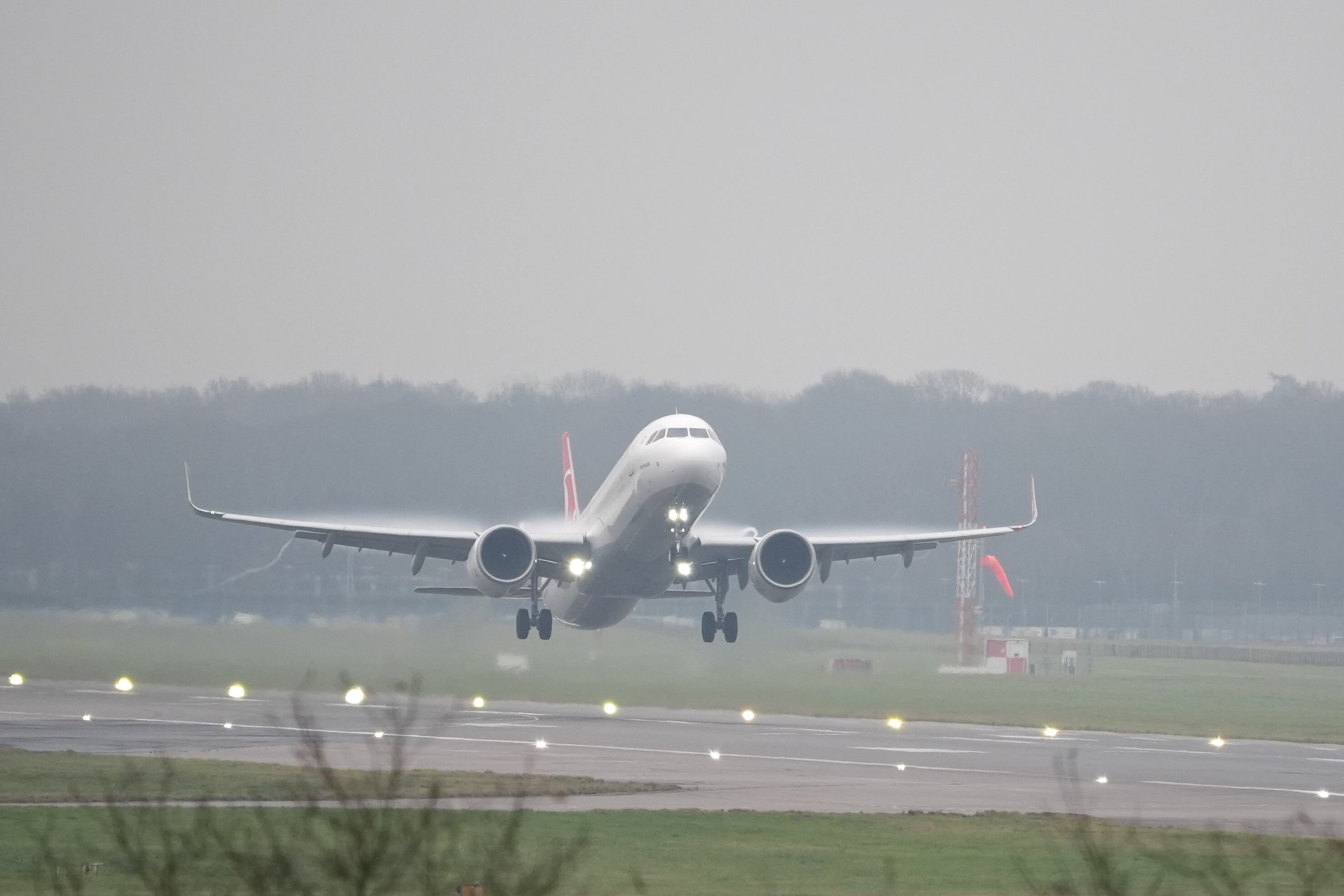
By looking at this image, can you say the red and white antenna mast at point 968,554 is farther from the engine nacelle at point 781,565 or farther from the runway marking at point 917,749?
the runway marking at point 917,749

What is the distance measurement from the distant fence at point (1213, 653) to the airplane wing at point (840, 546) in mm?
32892

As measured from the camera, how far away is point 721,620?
44719mm

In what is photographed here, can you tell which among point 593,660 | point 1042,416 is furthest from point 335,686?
point 1042,416

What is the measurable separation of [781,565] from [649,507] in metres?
4.68

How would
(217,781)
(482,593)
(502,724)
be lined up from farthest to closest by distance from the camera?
(482,593)
(502,724)
(217,781)

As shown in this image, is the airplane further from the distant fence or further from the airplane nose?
the distant fence

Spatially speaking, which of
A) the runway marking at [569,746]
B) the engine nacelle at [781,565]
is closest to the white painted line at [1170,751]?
the runway marking at [569,746]

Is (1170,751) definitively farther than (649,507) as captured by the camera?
No

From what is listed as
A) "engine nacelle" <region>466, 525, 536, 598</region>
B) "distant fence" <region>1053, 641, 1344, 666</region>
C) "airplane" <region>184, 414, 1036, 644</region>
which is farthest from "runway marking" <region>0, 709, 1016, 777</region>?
"distant fence" <region>1053, 641, 1344, 666</region>

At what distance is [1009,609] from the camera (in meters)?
112

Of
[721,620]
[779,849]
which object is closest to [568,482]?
[721,620]

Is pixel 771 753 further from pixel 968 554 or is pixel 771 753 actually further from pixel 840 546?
pixel 968 554

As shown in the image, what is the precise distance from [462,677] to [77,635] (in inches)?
536

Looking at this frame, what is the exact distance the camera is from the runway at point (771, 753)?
→ 2422 centimetres
